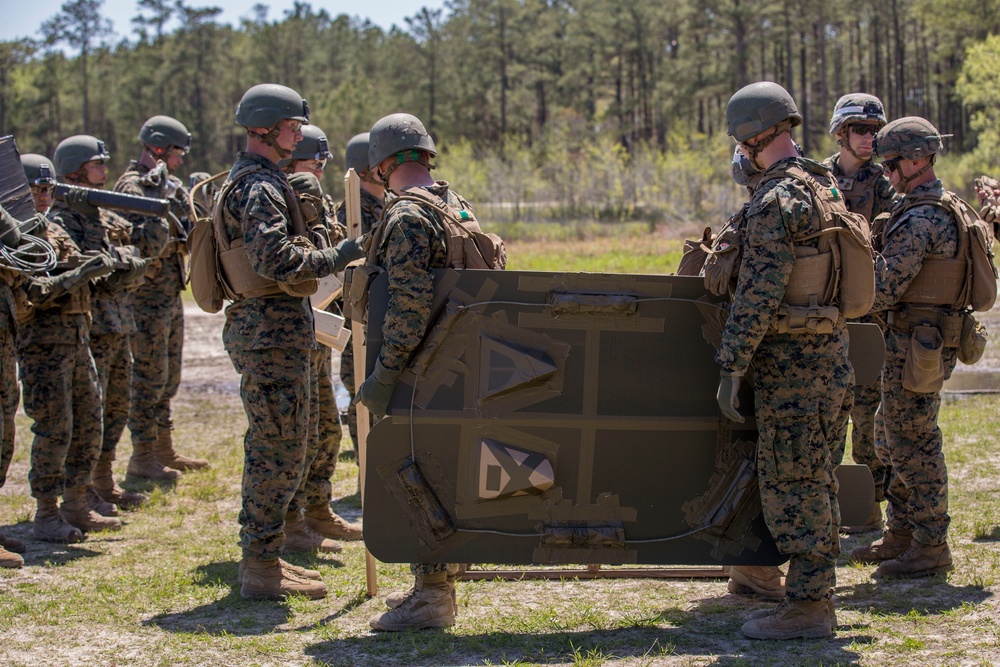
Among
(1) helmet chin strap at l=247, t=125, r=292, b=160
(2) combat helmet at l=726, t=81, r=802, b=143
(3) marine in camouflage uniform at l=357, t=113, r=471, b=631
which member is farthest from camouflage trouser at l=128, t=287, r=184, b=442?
(2) combat helmet at l=726, t=81, r=802, b=143

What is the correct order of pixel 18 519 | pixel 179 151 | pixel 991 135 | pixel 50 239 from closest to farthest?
pixel 50 239 < pixel 18 519 < pixel 179 151 < pixel 991 135

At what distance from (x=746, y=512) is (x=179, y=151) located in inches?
226

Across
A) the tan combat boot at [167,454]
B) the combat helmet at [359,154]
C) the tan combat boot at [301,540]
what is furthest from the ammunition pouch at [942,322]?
the tan combat boot at [167,454]

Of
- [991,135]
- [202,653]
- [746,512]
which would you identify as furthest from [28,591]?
[991,135]

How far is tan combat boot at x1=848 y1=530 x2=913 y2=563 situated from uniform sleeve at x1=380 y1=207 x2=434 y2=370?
121 inches

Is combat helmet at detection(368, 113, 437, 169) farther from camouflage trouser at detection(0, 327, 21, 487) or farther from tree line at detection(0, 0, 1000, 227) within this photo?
tree line at detection(0, 0, 1000, 227)

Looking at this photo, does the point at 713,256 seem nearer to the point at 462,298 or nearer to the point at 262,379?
the point at 462,298

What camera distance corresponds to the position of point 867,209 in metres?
6.49

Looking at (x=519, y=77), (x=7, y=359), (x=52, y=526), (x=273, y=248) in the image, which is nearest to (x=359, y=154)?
(x=273, y=248)

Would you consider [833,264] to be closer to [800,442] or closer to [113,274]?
[800,442]

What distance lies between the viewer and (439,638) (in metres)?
4.70

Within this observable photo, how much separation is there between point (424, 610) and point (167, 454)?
179 inches

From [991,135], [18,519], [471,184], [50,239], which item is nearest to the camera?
[50,239]

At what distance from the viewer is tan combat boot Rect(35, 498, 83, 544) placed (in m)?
6.59
